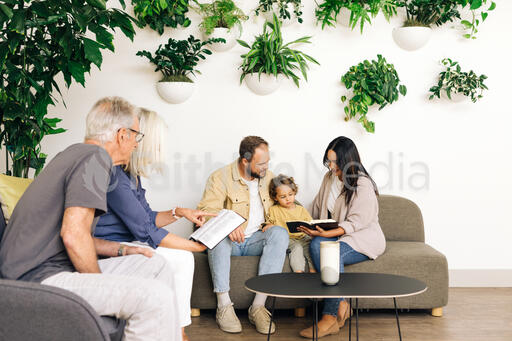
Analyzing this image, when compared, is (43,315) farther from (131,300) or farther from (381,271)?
(381,271)

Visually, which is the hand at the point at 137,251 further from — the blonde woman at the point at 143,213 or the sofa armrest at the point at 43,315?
the sofa armrest at the point at 43,315

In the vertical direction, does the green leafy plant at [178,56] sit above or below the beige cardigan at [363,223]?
above

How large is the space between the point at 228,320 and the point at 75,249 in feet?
5.00

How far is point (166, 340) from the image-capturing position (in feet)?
5.61

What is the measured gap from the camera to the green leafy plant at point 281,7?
13.0 ft

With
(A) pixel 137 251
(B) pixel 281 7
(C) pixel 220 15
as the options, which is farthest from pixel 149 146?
Result: (B) pixel 281 7

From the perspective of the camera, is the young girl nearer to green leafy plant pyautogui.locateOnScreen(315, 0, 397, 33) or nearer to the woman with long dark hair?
the woman with long dark hair

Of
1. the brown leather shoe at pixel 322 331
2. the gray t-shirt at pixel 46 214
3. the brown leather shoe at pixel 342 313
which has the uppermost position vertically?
the gray t-shirt at pixel 46 214

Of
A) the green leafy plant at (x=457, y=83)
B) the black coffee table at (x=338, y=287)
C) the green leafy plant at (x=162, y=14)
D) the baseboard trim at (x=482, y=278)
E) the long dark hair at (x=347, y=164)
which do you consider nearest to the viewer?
the black coffee table at (x=338, y=287)

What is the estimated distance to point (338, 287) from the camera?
2279 mm

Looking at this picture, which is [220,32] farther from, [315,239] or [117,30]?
[315,239]

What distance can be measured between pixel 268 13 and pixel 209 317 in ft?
7.36

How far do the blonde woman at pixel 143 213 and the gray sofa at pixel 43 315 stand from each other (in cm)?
81

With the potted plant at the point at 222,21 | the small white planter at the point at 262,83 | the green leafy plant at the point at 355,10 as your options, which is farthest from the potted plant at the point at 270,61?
the green leafy plant at the point at 355,10
